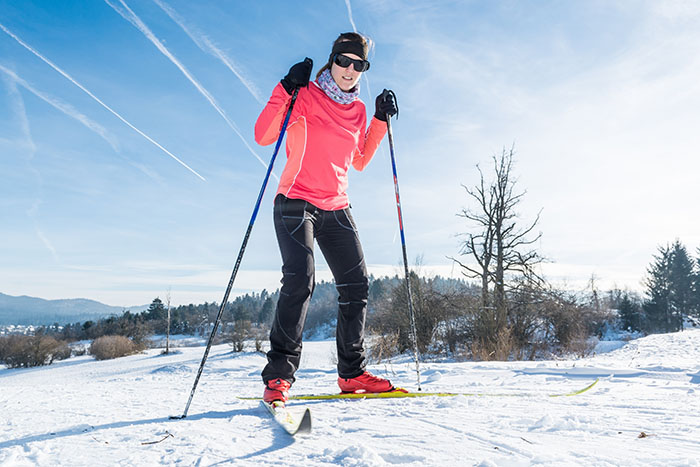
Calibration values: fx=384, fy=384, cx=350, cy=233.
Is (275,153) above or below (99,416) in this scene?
above

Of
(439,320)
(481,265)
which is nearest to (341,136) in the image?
(439,320)

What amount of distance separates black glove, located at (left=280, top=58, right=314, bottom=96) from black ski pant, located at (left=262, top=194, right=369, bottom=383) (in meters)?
0.61

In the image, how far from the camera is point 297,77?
211 cm

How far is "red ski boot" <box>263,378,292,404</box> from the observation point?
176 cm

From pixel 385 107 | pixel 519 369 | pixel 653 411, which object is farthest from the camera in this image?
pixel 519 369

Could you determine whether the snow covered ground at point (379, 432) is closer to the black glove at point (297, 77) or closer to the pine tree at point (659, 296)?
the black glove at point (297, 77)

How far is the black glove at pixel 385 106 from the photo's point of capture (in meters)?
2.61

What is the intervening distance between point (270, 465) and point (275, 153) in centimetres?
161

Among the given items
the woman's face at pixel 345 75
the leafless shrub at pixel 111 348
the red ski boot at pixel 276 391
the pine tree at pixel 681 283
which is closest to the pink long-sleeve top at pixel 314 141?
the woman's face at pixel 345 75

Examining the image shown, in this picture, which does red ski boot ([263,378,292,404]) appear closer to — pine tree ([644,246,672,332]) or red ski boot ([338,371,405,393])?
red ski boot ([338,371,405,393])

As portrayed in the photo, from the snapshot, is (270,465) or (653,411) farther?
(653,411)

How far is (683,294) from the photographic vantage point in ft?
113

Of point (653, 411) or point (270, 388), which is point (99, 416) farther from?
point (653, 411)

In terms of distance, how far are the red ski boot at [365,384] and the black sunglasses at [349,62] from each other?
182cm
